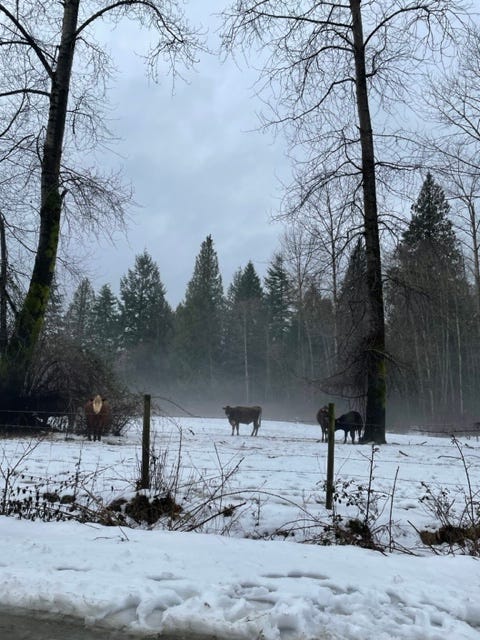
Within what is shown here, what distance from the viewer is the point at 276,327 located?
6288 centimetres

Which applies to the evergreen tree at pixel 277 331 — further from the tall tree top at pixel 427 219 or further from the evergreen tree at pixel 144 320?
the tall tree top at pixel 427 219

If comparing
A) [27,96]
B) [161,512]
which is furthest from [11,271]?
[161,512]

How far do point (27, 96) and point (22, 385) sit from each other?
8122 mm

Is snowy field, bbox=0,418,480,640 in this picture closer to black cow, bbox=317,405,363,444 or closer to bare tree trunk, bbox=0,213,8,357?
bare tree trunk, bbox=0,213,8,357

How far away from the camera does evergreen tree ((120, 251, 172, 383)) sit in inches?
2554

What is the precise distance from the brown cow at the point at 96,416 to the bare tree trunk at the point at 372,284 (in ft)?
24.5

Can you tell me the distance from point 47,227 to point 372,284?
9402 mm

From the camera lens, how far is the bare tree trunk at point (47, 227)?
46.1 feet

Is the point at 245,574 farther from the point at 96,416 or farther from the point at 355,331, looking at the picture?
the point at 355,331

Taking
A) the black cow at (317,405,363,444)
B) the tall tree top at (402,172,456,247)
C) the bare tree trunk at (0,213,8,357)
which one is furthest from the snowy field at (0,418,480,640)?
the tall tree top at (402,172,456,247)

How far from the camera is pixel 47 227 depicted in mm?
14477

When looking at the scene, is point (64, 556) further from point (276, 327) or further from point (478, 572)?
point (276, 327)

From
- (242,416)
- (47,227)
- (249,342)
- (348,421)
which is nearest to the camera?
(47,227)

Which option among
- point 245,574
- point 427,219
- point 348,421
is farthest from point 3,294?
point 427,219
